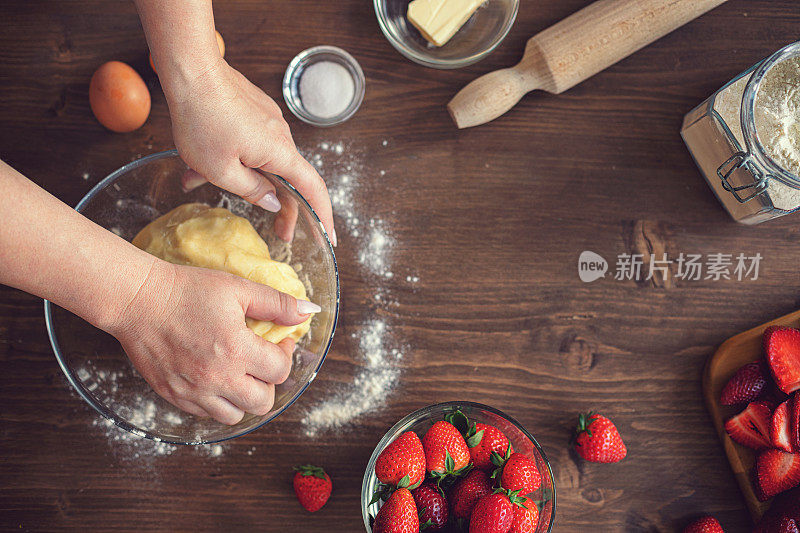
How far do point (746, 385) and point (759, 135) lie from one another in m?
0.46

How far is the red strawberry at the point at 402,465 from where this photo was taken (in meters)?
0.95

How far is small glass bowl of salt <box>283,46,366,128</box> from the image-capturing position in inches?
44.6

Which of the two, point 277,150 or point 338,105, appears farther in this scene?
point 338,105

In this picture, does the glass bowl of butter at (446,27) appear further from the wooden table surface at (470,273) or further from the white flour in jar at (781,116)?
the white flour in jar at (781,116)

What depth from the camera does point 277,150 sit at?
0.95m

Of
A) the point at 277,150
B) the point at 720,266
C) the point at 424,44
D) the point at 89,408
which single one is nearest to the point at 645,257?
the point at 720,266

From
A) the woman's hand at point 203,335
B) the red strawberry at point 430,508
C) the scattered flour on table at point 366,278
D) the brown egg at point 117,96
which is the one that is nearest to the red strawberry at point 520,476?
the red strawberry at point 430,508

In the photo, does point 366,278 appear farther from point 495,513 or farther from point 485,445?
point 495,513

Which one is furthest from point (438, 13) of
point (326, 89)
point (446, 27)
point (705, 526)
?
point (705, 526)

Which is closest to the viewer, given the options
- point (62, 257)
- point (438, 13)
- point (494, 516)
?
point (62, 257)

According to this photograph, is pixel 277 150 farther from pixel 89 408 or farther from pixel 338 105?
pixel 89 408

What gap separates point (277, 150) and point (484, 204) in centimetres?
43

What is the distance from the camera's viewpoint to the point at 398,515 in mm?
911

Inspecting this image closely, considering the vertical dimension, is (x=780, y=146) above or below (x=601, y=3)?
below
